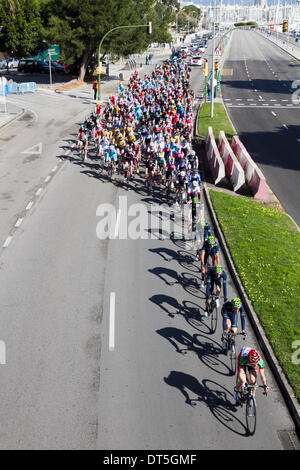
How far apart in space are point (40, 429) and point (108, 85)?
52.6 metres

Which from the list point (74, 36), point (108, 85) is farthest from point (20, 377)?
point (108, 85)

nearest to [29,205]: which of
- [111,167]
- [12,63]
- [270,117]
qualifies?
[111,167]

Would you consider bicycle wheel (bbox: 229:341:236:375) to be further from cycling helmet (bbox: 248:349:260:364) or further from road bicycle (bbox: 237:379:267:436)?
cycling helmet (bbox: 248:349:260:364)

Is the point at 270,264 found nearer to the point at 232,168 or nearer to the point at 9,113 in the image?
the point at 232,168

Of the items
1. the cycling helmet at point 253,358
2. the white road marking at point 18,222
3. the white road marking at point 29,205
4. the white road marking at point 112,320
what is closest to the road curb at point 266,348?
the cycling helmet at point 253,358

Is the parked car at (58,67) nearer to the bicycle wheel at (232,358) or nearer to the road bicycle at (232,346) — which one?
the road bicycle at (232,346)

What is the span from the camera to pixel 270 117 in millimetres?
42906

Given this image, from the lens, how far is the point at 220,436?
9.07 m

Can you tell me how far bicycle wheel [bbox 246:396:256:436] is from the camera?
9016mm

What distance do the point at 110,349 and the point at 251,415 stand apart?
11.9 feet

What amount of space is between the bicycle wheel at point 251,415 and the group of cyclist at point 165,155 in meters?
0.32

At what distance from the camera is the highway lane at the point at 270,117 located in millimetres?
25766

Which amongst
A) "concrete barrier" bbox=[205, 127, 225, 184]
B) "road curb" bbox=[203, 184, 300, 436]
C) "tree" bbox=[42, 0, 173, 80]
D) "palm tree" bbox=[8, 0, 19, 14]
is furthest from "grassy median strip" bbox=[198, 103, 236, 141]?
"palm tree" bbox=[8, 0, 19, 14]

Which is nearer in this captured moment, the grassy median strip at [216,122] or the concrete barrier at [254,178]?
the concrete barrier at [254,178]
